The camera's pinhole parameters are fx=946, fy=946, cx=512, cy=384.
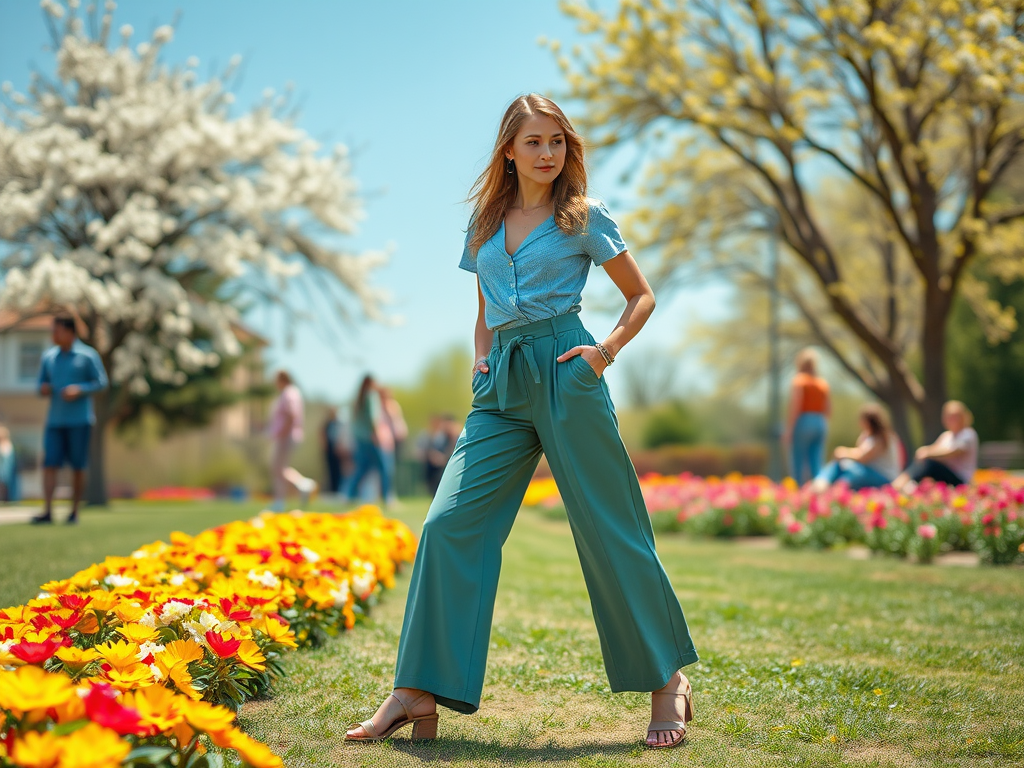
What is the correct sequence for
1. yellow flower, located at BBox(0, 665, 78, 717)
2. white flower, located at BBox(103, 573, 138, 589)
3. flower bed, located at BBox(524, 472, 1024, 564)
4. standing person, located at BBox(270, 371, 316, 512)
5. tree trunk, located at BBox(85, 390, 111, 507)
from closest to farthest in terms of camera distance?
yellow flower, located at BBox(0, 665, 78, 717), white flower, located at BBox(103, 573, 138, 589), flower bed, located at BBox(524, 472, 1024, 564), standing person, located at BBox(270, 371, 316, 512), tree trunk, located at BBox(85, 390, 111, 507)

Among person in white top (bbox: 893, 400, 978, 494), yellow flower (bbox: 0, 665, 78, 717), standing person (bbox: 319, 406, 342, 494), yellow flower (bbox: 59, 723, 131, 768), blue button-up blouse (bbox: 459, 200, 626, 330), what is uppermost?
blue button-up blouse (bbox: 459, 200, 626, 330)

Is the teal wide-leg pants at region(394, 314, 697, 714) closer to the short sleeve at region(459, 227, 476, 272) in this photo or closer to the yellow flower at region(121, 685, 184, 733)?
the short sleeve at region(459, 227, 476, 272)

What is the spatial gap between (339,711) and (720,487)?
9.34m

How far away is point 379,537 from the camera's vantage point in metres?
6.00

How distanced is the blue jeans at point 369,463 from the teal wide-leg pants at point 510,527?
978 cm

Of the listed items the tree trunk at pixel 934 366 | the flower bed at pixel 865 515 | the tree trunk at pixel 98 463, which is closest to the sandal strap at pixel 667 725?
the flower bed at pixel 865 515

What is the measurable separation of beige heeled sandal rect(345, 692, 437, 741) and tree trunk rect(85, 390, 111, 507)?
15.7 meters

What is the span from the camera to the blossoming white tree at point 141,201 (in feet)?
55.2

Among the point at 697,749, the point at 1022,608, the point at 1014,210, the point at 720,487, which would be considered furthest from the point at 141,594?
the point at 1014,210

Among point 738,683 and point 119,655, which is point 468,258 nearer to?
point 119,655

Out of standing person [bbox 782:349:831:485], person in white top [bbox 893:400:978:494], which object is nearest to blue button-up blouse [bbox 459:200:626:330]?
person in white top [bbox 893:400:978:494]

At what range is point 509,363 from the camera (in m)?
3.09

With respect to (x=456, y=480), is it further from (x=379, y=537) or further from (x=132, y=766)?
(x=379, y=537)

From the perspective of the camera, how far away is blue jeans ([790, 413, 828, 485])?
38.2ft
